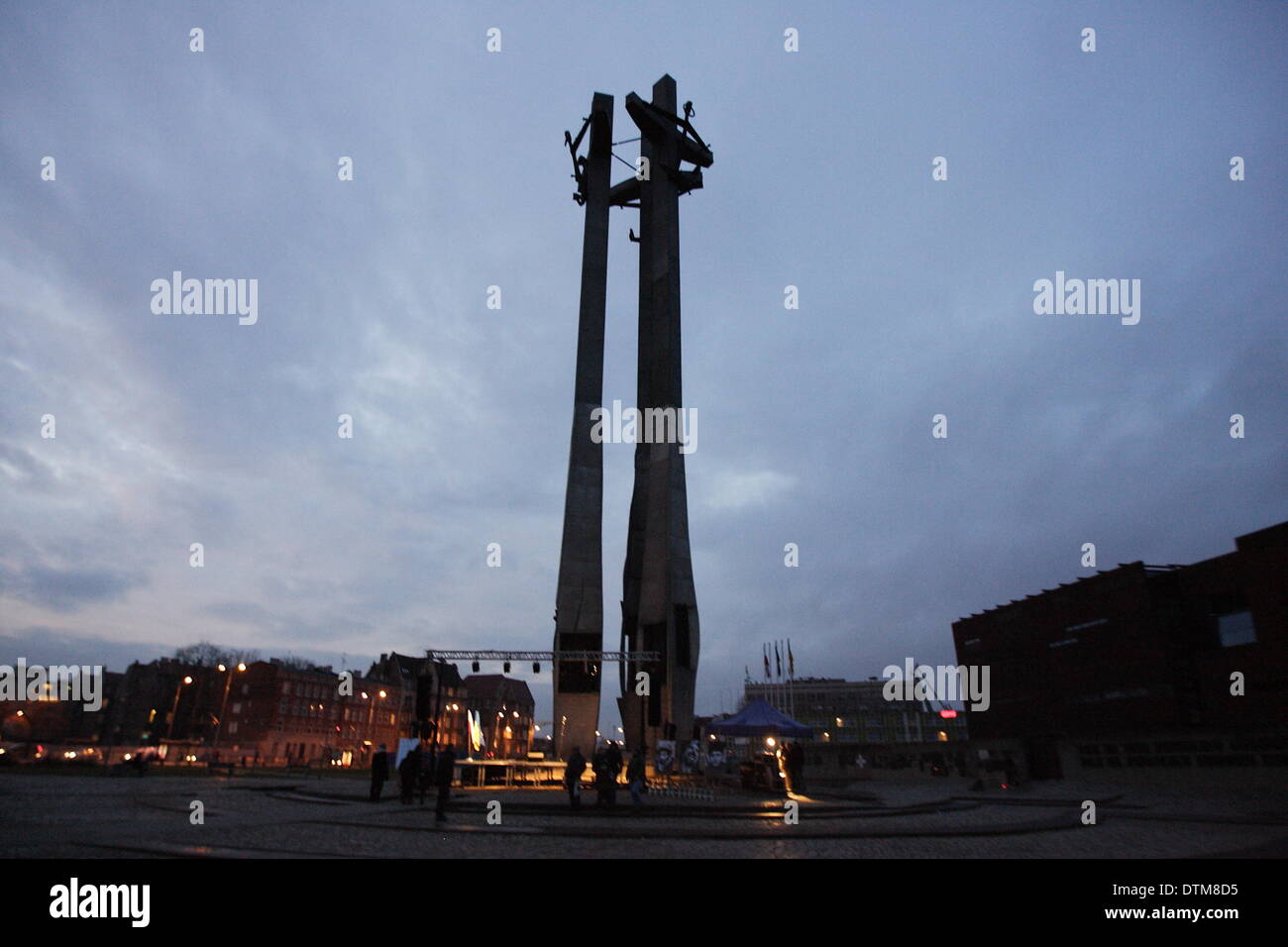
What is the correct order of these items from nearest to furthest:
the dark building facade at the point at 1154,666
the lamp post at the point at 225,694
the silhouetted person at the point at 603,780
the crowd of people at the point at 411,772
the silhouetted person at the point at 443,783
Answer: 1. the silhouetted person at the point at 443,783
2. the silhouetted person at the point at 603,780
3. the crowd of people at the point at 411,772
4. the dark building facade at the point at 1154,666
5. the lamp post at the point at 225,694

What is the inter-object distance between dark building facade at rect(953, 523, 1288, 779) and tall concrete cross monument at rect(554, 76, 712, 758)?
17424 mm

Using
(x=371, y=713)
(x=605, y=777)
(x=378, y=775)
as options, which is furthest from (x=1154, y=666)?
(x=371, y=713)

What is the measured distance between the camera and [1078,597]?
49844 millimetres

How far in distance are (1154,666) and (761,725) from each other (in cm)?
3177

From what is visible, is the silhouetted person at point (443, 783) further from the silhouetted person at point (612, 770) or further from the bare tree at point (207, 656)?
the bare tree at point (207, 656)

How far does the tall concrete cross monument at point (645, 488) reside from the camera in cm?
3662

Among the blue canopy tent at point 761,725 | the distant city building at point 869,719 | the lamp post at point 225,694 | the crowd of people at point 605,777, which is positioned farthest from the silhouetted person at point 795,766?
the distant city building at point 869,719

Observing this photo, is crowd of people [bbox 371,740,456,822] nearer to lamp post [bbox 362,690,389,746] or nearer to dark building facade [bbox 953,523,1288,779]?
dark building facade [bbox 953,523,1288,779]

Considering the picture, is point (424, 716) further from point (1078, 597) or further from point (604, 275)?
point (1078, 597)

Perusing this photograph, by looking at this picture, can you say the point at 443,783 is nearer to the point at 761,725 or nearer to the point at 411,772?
the point at 411,772

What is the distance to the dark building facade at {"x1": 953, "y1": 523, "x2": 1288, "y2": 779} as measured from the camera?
33.6m

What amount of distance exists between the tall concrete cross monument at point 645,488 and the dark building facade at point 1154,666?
57.2ft
